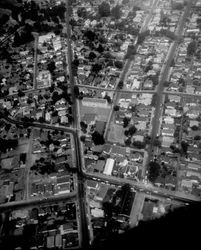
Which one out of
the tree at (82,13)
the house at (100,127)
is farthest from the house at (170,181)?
the tree at (82,13)

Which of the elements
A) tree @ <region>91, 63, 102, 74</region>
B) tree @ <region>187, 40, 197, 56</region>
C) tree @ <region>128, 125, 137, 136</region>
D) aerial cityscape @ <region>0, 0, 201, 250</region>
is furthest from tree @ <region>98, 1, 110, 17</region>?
tree @ <region>128, 125, 137, 136</region>

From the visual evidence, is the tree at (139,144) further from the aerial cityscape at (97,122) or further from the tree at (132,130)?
the tree at (132,130)

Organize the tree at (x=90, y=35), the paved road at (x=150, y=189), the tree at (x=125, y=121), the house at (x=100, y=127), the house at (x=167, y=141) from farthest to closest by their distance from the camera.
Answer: the tree at (x=90, y=35) → the tree at (x=125, y=121) → the house at (x=100, y=127) → the house at (x=167, y=141) → the paved road at (x=150, y=189)

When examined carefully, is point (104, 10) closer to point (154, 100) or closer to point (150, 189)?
point (154, 100)

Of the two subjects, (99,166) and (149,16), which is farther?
(149,16)

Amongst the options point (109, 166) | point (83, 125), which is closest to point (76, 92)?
point (83, 125)
